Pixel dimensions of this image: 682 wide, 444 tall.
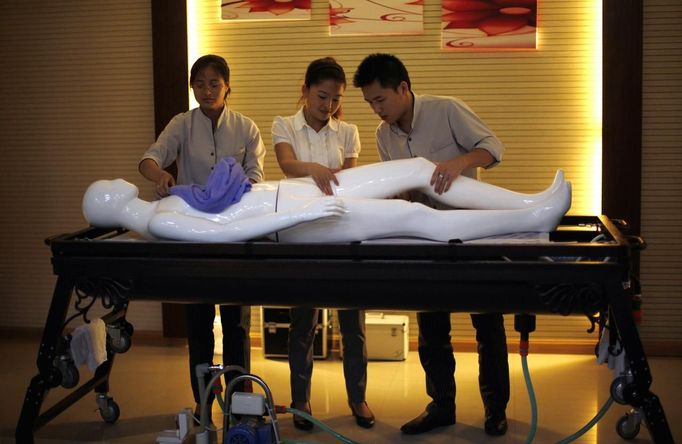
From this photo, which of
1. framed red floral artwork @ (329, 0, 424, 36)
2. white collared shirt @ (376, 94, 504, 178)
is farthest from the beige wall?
white collared shirt @ (376, 94, 504, 178)

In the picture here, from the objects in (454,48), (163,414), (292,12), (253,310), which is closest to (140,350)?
(253,310)

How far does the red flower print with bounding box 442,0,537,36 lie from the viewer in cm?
430

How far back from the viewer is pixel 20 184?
16.0 ft

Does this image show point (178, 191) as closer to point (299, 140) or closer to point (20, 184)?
point (299, 140)

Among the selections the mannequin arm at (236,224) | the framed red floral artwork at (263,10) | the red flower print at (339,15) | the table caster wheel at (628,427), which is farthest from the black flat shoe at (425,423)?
the framed red floral artwork at (263,10)

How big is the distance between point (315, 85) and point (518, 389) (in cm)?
169

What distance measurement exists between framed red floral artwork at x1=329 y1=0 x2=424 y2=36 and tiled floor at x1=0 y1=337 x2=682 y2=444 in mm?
1717

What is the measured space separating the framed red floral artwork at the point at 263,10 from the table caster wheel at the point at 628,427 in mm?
2554

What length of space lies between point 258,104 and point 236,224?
205cm

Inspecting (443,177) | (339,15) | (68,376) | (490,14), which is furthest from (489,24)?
(68,376)

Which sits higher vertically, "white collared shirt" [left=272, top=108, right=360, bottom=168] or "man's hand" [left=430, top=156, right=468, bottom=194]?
"white collared shirt" [left=272, top=108, right=360, bottom=168]

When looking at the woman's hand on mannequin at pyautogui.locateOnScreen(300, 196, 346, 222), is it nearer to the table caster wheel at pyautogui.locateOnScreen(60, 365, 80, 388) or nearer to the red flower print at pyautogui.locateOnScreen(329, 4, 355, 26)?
the table caster wheel at pyautogui.locateOnScreen(60, 365, 80, 388)

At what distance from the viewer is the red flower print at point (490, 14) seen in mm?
4301

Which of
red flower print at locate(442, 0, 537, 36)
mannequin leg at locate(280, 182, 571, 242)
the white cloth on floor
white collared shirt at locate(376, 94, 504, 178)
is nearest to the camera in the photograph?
mannequin leg at locate(280, 182, 571, 242)
